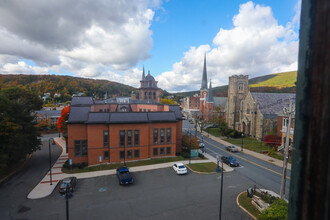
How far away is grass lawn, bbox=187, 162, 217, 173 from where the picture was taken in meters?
23.5

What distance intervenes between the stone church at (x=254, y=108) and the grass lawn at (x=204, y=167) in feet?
64.4

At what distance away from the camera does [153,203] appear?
1577 cm

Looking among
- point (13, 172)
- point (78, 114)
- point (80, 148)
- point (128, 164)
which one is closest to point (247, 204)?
point (128, 164)

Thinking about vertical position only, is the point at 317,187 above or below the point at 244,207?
above

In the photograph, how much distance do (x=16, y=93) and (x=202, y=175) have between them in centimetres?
6088

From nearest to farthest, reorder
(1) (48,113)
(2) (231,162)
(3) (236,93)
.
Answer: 1. (2) (231,162)
2. (3) (236,93)
3. (1) (48,113)

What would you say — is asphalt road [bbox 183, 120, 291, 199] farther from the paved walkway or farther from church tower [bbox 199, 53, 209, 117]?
church tower [bbox 199, 53, 209, 117]

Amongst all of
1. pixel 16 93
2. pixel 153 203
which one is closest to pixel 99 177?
pixel 153 203

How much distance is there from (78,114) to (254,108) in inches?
1559

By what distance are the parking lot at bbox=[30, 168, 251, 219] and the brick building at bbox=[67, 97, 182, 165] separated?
5.09 metres

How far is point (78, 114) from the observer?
25.9m

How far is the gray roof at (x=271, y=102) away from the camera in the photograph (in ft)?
132

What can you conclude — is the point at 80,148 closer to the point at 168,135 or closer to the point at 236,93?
the point at 168,135

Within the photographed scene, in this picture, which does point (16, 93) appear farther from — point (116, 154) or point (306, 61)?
point (306, 61)
